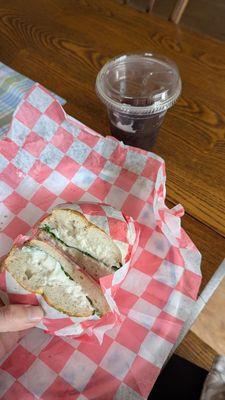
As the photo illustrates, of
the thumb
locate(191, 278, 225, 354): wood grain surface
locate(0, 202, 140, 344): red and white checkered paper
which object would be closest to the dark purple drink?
locate(0, 202, 140, 344): red and white checkered paper

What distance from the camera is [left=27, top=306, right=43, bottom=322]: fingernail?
719mm

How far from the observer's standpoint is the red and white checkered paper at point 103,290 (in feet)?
2.45

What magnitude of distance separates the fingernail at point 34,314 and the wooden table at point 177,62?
13.0 inches

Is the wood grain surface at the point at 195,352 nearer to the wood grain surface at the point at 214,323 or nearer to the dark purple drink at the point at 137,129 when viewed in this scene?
the wood grain surface at the point at 214,323

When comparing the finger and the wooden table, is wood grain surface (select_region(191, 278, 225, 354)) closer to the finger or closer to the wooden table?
the wooden table

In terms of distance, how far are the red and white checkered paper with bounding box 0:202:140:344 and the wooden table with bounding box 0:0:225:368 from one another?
16 centimetres

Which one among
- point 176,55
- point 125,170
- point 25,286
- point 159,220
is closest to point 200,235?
point 159,220

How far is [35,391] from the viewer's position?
70 centimetres

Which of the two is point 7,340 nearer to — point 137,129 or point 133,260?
point 133,260

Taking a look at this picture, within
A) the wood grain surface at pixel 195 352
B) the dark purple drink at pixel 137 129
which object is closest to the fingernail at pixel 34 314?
the wood grain surface at pixel 195 352

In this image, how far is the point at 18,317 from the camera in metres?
0.71

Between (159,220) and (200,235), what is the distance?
0.31ft

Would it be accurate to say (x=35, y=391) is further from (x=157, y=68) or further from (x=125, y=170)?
(x=157, y=68)

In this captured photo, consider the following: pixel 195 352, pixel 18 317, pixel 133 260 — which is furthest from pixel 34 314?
pixel 195 352
